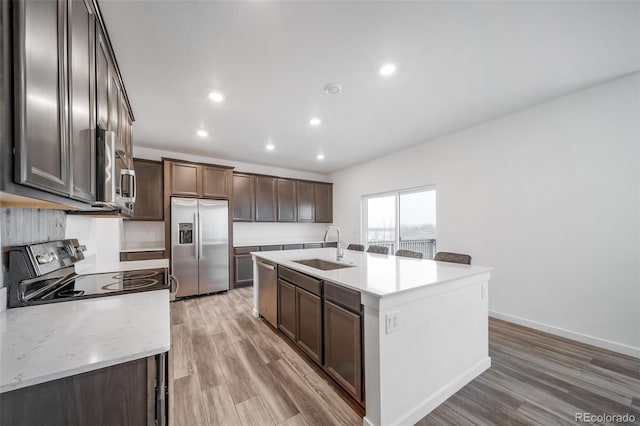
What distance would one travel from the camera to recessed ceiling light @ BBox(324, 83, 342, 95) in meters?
2.47

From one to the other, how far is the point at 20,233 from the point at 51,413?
1.09 metres

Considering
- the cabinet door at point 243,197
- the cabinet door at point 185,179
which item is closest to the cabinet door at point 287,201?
the cabinet door at point 243,197

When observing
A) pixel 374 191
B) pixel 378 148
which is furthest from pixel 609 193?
pixel 374 191

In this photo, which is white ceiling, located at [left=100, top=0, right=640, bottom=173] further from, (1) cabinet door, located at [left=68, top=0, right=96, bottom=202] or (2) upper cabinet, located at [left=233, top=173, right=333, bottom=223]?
(2) upper cabinet, located at [left=233, top=173, right=333, bottom=223]

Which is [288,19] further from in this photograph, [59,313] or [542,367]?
[542,367]

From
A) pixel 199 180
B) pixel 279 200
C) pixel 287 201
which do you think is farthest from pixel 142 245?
pixel 287 201

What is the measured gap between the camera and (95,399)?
78 cm

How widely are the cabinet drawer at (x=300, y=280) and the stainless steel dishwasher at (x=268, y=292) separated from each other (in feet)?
0.67

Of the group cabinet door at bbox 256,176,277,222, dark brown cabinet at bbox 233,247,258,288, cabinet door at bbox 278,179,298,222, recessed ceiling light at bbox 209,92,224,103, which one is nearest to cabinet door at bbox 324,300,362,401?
recessed ceiling light at bbox 209,92,224,103

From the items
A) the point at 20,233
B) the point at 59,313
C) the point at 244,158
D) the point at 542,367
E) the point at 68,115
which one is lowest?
the point at 542,367

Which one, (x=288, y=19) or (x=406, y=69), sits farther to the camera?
(x=406, y=69)

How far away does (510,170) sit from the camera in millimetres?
3191

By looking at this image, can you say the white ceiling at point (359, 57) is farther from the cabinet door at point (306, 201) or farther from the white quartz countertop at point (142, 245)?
the cabinet door at point (306, 201)

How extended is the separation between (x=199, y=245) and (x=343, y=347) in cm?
337
